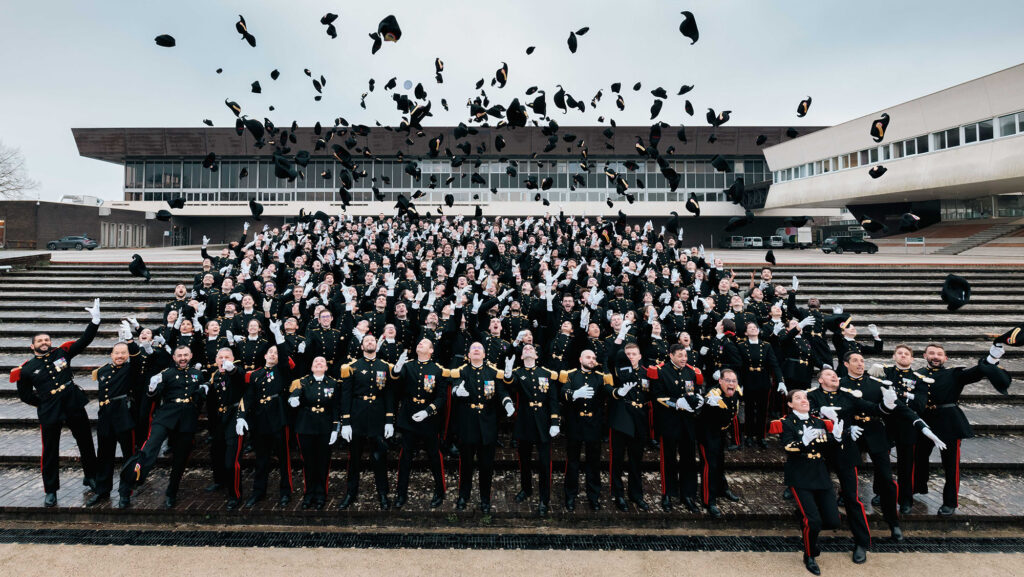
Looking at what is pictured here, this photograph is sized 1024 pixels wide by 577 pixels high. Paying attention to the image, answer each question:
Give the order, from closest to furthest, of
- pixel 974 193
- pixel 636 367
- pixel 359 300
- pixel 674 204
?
pixel 636 367 < pixel 359 300 < pixel 974 193 < pixel 674 204

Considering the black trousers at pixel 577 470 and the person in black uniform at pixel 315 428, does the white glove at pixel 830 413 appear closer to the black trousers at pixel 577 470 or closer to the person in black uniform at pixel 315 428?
the black trousers at pixel 577 470

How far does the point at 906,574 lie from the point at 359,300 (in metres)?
9.10

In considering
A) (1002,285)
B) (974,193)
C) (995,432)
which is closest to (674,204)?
(974,193)

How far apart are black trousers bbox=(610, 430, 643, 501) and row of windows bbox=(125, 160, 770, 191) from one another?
39.0 meters

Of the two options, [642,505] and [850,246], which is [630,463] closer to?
[642,505]

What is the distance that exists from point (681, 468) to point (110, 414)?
7094 mm

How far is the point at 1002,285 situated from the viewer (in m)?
14.3

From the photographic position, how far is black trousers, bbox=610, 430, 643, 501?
5.52m

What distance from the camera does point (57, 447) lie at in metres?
5.39

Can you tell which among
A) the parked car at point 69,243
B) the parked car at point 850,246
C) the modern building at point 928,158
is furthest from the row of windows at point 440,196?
the parked car at point 850,246

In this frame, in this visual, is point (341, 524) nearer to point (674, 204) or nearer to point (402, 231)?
point (402, 231)

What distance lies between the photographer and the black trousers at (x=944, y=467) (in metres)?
5.18

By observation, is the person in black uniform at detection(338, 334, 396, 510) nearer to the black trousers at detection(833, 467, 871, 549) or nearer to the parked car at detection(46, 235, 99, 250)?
the black trousers at detection(833, 467, 871, 549)

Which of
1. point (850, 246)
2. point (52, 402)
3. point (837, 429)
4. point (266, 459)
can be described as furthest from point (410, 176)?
point (837, 429)
